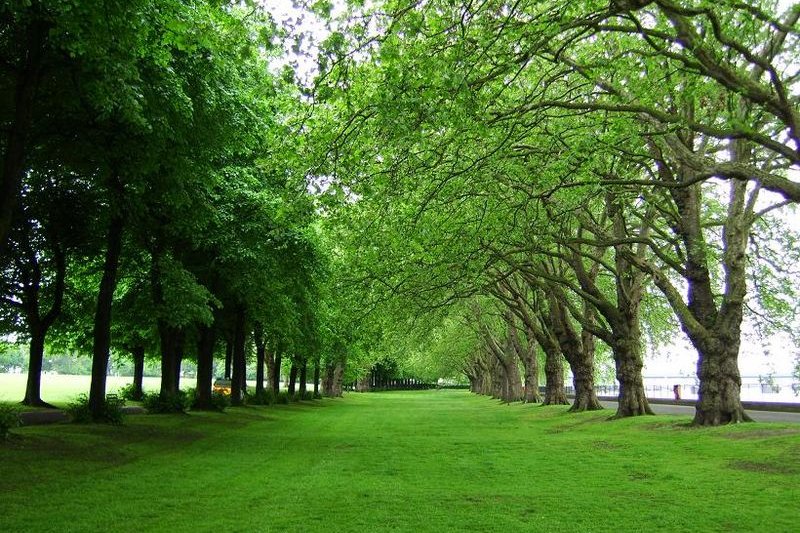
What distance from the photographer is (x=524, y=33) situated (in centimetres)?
1037

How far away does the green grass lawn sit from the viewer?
8648 millimetres

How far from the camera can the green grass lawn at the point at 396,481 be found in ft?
28.4

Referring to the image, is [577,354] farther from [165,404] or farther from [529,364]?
[165,404]

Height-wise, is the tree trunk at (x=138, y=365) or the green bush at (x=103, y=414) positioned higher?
the tree trunk at (x=138, y=365)

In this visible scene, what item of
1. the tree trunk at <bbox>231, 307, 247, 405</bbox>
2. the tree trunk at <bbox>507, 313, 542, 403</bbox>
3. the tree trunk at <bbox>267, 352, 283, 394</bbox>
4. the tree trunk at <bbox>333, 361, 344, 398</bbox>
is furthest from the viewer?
the tree trunk at <bbox>333, 361, 344, 398</bbox>

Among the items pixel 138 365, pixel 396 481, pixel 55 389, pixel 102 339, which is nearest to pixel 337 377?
pixel 55 389

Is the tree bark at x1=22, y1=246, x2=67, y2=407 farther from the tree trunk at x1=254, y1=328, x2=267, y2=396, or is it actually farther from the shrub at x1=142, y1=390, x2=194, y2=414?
the tree trunk at x1=254, y1=328, x2=267, y2=396

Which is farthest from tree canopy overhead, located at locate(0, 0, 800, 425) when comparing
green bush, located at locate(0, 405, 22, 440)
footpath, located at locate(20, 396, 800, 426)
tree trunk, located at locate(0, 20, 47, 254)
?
green bush, located at locate(0, 405, 22, 440)

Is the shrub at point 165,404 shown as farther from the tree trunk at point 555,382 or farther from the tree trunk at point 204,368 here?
the tree trunk at point 555,382

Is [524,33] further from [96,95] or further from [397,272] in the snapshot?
[397,272]

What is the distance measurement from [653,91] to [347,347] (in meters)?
36.8

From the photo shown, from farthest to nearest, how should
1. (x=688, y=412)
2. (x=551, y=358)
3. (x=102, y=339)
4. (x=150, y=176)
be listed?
1. (x=551, y=358)
2. (x=688, y=412)
3. (x=102, y=339)
4. (x=150, y=176)

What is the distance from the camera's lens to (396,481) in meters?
12.2

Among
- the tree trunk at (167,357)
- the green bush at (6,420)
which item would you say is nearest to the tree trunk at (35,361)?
the tree trunk at (167,357)
